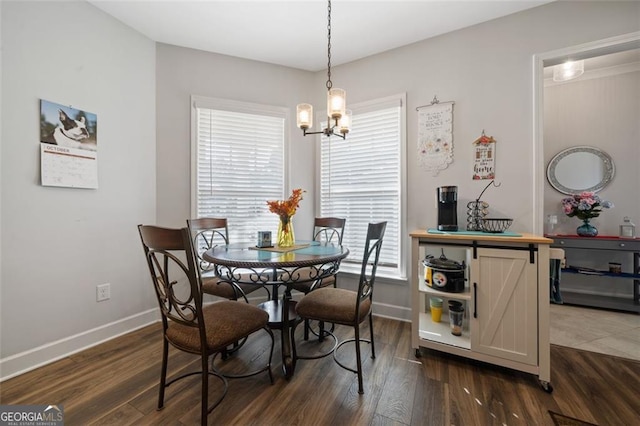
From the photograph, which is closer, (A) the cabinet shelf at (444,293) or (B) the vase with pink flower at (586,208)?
(A) the cabinet shelf at (444,293)

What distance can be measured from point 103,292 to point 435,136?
3259 mm

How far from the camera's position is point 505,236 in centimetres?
172

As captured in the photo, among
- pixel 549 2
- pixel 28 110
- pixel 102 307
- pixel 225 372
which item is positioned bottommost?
pixel 225 372

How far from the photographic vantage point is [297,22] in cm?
231

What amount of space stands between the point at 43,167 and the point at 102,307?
118cm

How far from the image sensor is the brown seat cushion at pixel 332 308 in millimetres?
1624

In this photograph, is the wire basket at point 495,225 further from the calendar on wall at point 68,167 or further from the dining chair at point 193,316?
the calendar on wall at point 68,167

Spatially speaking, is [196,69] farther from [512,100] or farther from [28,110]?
[512,100]

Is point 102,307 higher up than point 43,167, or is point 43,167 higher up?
point 43,167

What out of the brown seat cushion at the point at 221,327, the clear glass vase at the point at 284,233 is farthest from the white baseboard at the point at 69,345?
the clear glass vase at the point at 284,233

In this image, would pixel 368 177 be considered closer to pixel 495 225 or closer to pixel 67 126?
pixel 495 225

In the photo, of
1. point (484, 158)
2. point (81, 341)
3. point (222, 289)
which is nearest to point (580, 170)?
point (484, 158)

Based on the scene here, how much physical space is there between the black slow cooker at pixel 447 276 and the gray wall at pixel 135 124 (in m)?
0.60

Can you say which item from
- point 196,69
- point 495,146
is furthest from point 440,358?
point 196,69
